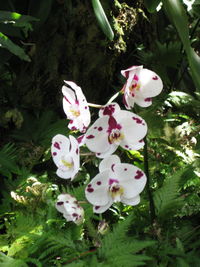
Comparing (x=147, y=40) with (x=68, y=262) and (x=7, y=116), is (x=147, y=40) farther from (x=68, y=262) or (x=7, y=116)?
(x=68, y=262)

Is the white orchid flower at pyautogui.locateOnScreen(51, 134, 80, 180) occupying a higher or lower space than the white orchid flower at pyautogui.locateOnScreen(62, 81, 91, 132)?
lower

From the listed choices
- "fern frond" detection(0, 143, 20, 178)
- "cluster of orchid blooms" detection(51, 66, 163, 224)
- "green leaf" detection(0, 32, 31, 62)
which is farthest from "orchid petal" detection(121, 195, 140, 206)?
"green leaf" detection(0, 32, 31, 62)

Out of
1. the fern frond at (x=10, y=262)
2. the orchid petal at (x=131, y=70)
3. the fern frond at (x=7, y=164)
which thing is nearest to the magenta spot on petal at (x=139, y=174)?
the orchid petal at (x=131, y=70)

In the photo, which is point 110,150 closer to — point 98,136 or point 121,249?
point 98,136

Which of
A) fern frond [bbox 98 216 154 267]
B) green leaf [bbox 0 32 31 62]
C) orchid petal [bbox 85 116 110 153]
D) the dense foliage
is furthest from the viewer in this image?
green leaf [bbox 0 32 31 62]

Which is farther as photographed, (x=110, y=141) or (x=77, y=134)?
(x=77, y=134)

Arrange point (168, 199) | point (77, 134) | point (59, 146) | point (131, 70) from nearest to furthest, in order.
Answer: point (131, 70)
point (59, 146)
point (168, 199)
point (77, 134)

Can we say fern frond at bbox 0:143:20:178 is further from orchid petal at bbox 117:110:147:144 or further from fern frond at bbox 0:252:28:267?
orchid petal at bbox 117:110:147:144

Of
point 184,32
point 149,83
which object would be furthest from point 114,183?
point 184,32
